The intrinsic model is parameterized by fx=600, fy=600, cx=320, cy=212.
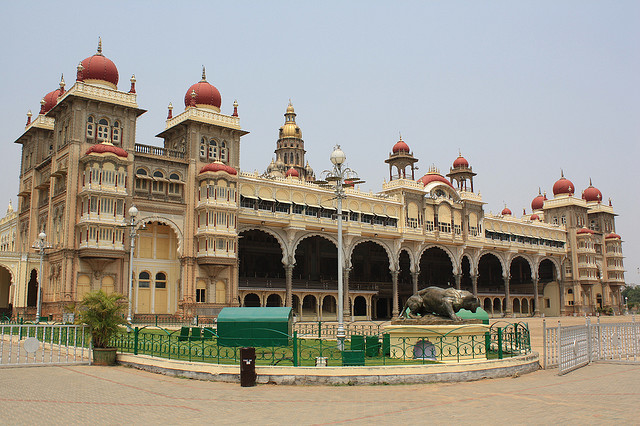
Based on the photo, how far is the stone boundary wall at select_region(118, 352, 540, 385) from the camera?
48.8 ft

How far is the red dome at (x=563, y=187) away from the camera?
83.6 metres

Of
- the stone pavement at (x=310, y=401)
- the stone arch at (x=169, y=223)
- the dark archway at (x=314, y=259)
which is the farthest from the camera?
the dark archway at (x=314, y=259)

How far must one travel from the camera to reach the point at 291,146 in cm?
9750

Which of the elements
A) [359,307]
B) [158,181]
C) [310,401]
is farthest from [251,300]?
[310,401]

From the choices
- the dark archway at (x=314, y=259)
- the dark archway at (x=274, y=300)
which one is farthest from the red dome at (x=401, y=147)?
the dark archway at (x=274, y=300)

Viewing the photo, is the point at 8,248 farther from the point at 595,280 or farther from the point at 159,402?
the point at 595,280

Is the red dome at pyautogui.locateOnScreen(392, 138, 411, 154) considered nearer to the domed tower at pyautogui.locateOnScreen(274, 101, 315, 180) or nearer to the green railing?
the domed tower at pyautogui.locateOnScreen(274, 101, 315, 180)

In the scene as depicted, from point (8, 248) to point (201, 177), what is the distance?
23183 mm

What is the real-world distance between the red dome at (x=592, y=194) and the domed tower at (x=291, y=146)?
1639 inches

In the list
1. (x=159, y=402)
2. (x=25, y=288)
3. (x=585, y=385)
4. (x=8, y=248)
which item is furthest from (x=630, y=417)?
(x=8, y=248)

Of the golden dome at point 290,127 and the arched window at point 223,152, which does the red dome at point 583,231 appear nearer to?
the golden dome at point 290,127

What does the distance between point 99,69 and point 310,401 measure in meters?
35.3

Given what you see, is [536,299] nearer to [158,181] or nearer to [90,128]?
[158,181]

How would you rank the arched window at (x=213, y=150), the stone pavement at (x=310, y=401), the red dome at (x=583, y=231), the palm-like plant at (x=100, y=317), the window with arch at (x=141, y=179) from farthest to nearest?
1. the red dome at (x=583, y=231)
2. the arched window at (x=213, y=150)
3. the window with arch at (x=141, y=179)
4. the palm-like plant at (x=100, y=317)
5. the stone pavement at (x=310, y=401)
